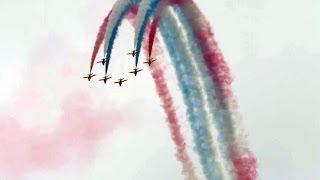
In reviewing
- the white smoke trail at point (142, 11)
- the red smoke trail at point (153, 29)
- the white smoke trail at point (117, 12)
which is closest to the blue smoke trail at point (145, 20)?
the white smoke trail at point (142, 11)

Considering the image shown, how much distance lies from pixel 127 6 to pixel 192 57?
Result: 8402 mm

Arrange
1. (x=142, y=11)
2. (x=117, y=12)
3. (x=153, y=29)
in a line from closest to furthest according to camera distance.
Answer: (x=142, y=11), (x=153, y=29), (x=117, y=12)

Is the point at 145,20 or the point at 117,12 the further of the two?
the point at 117,12

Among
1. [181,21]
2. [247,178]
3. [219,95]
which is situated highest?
[181,21]

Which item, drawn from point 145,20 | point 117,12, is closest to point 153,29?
point 145,20

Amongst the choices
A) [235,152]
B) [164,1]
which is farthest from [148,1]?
[235,152]

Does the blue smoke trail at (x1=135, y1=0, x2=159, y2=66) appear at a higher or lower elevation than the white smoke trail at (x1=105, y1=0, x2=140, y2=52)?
lower

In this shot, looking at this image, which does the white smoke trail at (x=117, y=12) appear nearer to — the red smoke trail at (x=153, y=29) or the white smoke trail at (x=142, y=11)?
the white smoke trail at (x=142, y=11)

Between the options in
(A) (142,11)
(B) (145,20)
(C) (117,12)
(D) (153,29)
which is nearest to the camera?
(A) (142,11)

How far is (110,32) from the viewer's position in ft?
304

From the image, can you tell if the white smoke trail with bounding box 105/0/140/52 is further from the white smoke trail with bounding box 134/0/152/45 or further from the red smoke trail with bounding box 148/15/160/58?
the red smoke trail with bounding box 148/15/160/58

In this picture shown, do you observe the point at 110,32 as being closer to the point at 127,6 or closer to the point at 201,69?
the point at 127,6

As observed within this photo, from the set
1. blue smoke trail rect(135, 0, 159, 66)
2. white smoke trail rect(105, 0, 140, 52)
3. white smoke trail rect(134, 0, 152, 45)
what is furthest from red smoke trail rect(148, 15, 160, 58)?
white smoke trail rect(105, 0, 140, 52)

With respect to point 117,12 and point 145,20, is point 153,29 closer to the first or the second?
point 145,20
